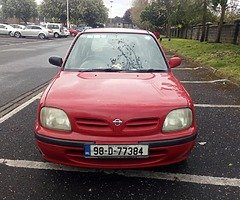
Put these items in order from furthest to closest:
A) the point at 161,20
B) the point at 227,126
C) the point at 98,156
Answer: the point at 161,20 < the point at 227,126 < the point at 98,156

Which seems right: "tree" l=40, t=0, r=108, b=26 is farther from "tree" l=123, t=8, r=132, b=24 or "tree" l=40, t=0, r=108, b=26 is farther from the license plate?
the license plate

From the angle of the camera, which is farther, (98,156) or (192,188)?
(192,188)

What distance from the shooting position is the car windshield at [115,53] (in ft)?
14.0

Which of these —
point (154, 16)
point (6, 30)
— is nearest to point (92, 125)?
point (6, 30)

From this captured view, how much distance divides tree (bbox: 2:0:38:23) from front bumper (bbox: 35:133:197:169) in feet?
209

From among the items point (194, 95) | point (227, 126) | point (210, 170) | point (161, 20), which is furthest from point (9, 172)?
point (161, 20)

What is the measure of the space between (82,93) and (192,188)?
1.46m

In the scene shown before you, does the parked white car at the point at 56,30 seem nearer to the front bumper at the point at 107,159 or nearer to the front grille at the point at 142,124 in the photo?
the front bumper at the point at 107,159

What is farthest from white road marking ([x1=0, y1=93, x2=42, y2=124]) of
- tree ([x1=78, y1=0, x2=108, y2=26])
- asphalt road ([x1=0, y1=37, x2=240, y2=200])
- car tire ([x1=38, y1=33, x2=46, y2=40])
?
tree ([x1=78, y1=0, x2=108, y2=26])

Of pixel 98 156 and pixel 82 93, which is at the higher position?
pixel 82 93

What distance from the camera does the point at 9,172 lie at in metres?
3.48

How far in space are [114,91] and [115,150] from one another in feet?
2.20

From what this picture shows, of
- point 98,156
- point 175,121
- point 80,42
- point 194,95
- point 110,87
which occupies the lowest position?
point 194,95

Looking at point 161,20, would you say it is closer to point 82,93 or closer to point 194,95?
point 194,95
